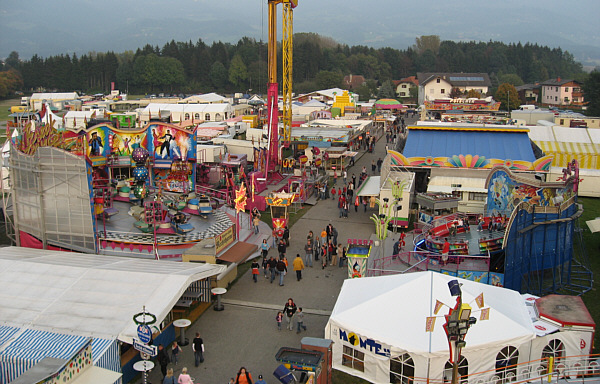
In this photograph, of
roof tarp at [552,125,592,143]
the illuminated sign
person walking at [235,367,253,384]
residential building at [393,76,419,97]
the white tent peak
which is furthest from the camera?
residential building at [393,76,419,97]

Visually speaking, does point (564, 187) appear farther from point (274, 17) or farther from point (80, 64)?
point (80, 64)

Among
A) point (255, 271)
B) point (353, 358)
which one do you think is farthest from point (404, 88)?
point (353, 358)

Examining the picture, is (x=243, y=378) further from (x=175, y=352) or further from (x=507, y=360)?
(x=507, y=360)

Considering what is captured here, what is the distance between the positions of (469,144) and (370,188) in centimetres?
714

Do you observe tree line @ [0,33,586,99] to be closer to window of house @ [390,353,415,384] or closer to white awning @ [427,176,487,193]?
white awning @ [427,176,487,193]

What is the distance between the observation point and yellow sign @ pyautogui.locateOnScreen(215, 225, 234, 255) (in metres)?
18.3

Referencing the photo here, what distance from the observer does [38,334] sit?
42.6 feet

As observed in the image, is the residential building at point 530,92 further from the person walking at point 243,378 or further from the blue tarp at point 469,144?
the person walking at point 243,378

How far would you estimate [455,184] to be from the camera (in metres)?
28.0

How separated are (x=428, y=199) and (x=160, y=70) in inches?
4176

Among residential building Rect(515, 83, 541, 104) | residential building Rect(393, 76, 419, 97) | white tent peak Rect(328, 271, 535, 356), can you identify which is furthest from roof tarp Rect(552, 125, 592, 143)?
residential building Rect(393, 76, 419, 97)

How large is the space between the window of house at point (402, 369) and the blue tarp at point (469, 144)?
19695 mm

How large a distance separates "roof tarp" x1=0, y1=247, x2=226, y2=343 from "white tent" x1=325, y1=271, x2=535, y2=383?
4.47 m

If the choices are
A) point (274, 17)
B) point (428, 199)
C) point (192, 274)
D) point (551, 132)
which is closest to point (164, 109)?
point (274, 17)
